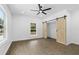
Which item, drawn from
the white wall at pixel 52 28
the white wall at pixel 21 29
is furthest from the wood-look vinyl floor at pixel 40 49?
the white wall at pixel 52 28

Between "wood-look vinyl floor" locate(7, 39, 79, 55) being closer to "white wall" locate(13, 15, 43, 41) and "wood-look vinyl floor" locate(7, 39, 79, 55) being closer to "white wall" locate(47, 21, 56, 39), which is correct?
"white wall" locate(13, 15, 43, 41)

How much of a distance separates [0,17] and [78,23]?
191 cm

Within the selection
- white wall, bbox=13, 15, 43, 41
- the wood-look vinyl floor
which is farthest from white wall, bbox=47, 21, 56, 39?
the wood-look vinyl floor

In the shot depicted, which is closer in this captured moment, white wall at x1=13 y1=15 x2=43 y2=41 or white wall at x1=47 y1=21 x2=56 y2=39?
white wall at x1=47 y1=21 x2=56 y2=39

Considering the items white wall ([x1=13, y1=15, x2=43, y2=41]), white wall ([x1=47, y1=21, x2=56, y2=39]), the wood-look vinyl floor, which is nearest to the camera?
the wood-look vinyl floor

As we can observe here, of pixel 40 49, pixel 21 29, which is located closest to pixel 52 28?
pixel 40 49

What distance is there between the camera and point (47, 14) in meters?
2.35

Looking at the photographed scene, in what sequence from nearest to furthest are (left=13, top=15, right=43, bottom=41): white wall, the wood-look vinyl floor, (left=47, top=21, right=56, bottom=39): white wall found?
the wood-look vinyl floor < (left=47, top=21, right=56, bottom=39): white wall < (left=13, top=15, right=43, bottom=41): white wall

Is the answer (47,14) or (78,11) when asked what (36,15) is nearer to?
(47,14)

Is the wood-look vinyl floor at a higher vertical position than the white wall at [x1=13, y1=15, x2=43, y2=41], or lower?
lower
